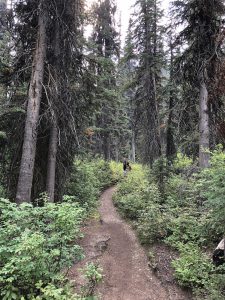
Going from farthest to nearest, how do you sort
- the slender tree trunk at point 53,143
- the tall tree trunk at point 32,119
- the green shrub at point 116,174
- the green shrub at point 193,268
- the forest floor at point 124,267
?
the green shrub at point 116,174 < the slender tree trunk at point 53,143 < the tall tree trunk at point 32,119 < the forest floor at point 124,267 < the green shrub at point 193,268

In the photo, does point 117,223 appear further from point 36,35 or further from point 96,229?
point 36,35

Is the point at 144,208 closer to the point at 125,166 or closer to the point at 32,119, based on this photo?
the point at 32,119

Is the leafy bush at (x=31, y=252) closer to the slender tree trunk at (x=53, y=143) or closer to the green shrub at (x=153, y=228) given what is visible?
the slender tree trunk at (x=53, y=143)

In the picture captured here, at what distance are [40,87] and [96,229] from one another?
236 inches

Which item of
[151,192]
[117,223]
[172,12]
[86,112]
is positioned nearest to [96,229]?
[117,223]

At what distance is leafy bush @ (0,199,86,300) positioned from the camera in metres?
3.70

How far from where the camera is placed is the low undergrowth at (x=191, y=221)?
560 centimetres

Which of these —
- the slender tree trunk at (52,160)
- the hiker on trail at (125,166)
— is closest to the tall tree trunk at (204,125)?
the slender tree trunk at (52,160)

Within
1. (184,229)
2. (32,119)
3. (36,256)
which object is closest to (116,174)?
(184,229)

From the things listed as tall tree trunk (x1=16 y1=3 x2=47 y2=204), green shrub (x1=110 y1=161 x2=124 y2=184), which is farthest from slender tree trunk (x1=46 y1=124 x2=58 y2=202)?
green shrub (x1=110 y1=161 x2=124 y2=184)

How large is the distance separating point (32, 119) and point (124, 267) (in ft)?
16.8

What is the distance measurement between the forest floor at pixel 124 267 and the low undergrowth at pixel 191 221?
0.36 metres

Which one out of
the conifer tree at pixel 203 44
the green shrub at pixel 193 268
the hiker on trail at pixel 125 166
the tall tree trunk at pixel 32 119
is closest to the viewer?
the green shrub at pixel 193 268

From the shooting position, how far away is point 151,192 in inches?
483
